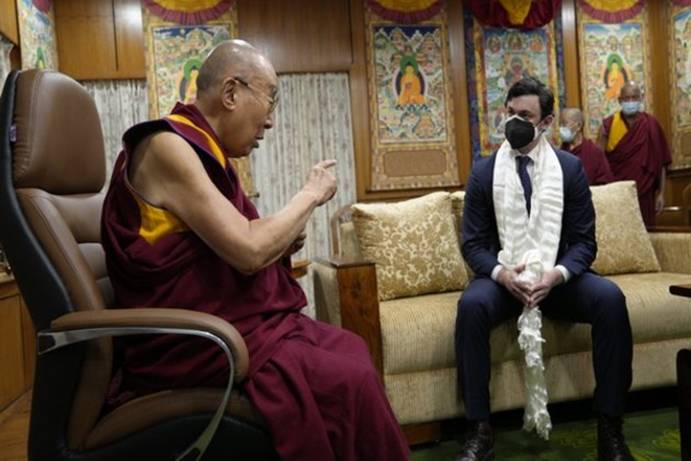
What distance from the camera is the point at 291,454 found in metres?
1.05

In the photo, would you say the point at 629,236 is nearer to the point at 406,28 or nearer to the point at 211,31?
the point at 406,28

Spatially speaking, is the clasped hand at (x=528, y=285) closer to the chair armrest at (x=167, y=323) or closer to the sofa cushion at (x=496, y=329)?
the sofa cushion at (x=496, y=329)

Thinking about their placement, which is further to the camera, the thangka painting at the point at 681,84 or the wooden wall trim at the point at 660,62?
the wooden wall trim at the point at 660,62

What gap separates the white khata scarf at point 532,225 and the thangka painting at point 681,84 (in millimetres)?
4780

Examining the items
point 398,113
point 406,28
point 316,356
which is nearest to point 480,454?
point 316,356

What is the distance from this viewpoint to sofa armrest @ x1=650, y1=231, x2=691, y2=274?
2646 millimetres

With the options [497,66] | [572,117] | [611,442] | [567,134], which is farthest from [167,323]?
[497,66]

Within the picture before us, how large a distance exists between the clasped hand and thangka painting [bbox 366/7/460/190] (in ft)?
12.5

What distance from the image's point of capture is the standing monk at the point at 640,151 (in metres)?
5.36

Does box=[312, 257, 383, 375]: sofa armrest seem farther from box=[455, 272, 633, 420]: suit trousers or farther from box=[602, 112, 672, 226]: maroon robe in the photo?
box=[602, 112, 672, 226]: maroon robe

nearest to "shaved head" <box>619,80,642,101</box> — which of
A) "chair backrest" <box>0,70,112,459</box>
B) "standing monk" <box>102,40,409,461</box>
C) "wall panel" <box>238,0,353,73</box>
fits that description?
"wall panel" <box>238,0,353,73</box>

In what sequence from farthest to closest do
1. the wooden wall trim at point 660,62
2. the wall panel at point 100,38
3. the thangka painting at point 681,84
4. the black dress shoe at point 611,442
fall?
the wooden wall trim at point 660,62 < the thangka painting at point 681,84 < the wall panel at point 100,38 < the black dress shoe at point 611,442

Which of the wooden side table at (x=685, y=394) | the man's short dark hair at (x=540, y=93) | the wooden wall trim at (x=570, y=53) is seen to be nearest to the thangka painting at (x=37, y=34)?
the man's short dark hair at (x=540, y=93)

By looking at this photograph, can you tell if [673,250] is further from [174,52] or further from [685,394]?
[174,52]
